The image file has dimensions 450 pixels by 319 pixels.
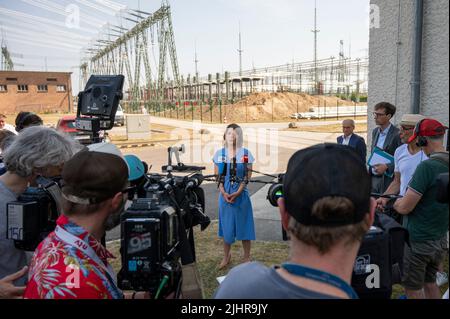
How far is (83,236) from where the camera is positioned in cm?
150

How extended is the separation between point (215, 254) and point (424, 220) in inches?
114

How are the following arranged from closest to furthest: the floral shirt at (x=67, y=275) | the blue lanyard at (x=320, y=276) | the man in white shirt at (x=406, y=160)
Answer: the blue lanyard at (x=320, y=276)
the floral shirt at (x=67, y=275)
the man in white shirt at (x=406, y=160)

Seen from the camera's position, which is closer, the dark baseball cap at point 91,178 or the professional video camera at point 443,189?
the professional video camera at point 443,189

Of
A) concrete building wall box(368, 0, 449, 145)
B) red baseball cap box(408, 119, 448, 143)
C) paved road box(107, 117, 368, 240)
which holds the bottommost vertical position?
paved road box(107, 117, 368, 240)

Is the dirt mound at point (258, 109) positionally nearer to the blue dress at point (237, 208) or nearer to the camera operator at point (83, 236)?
the blue dress at point (237, 208)

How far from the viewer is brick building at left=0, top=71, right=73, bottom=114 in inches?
2053

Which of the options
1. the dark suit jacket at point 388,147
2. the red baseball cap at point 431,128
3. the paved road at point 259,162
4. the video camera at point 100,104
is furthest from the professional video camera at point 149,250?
the paved road at point 259,162

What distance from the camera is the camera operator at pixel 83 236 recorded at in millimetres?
1342

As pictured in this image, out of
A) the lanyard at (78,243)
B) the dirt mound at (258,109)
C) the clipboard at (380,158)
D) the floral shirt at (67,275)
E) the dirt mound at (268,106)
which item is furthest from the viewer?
the dirt mound at (268,106)

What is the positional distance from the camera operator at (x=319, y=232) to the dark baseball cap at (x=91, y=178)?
0.72 m

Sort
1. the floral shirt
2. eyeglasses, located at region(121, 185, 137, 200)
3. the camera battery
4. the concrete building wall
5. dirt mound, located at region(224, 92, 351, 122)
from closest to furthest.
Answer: the floral shirt, eyeglasses, located at region(121, 185, 137, 200), the camera battery, the concrete building wall, dirt mound, located at region(224, 92, 351, 122)

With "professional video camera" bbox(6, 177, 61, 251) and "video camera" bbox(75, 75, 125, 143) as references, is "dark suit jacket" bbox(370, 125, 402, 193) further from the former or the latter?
"professional video camera" bbox(6, 177, 61, 251)

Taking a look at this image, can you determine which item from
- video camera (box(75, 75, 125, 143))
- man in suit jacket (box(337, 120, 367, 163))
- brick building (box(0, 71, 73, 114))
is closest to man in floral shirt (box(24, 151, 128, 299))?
video camera (box(75, 75, 125, 143))

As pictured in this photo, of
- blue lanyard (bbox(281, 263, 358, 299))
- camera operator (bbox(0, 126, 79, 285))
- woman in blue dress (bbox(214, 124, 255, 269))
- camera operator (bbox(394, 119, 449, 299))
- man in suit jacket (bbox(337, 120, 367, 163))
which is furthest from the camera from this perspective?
man in suit jacket (bbox(337, 120, 367, 163))
